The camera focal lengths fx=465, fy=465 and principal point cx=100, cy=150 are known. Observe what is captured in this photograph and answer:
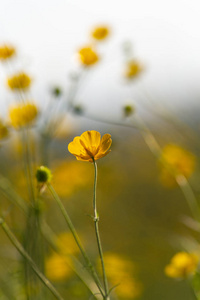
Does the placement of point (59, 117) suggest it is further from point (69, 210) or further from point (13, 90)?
point (69, 210)

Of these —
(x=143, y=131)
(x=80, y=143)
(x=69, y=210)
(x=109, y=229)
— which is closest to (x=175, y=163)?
(x=143, y=131)

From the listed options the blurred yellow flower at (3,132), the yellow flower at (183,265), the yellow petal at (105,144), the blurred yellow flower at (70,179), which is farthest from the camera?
the blurred yellow flower at (70,179)

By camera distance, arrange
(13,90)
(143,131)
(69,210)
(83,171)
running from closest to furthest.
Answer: (13,90)
(143,131)
(83,171)
(69,210)

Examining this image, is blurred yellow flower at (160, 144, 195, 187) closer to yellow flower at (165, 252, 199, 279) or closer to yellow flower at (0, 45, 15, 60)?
yellow flower at (165, 252, 199, 279)

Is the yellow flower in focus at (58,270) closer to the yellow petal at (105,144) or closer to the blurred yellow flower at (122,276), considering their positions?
the blurred yellow flower at (122,276)

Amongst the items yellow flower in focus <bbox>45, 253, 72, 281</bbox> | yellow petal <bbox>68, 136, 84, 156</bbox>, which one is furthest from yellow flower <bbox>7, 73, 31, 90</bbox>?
yellow flower in focus <bbox>45, 253, 72, 281</bbox>

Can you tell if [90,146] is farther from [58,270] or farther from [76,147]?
[58,270]

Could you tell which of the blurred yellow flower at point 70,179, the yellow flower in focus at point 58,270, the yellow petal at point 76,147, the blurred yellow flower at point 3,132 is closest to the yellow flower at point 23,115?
the blurred yellow flower at point 3,132
